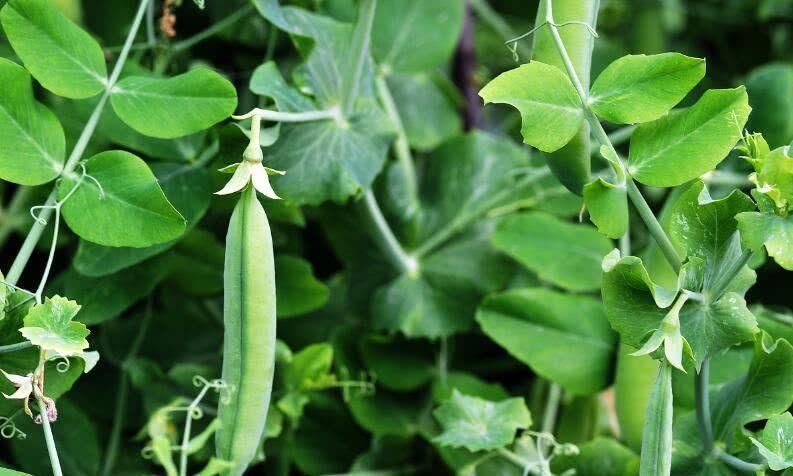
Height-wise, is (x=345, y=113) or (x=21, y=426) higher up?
(x=345, y=113)

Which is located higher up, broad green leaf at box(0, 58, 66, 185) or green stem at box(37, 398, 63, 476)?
broad green leaf at box(0, 58, 66, 185)

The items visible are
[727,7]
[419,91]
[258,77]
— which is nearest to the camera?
[258,77]

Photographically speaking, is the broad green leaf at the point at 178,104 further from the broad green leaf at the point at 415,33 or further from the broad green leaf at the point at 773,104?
the broad green leaf at the point at 773,104

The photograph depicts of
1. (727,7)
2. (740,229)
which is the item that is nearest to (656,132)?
(740,229)

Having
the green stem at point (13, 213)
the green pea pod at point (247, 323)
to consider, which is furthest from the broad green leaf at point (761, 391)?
the green stem at point (13, 213)

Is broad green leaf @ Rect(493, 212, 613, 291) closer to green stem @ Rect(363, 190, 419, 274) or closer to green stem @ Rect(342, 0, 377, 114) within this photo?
green stem @ Rect(363, 190, 419, 274)

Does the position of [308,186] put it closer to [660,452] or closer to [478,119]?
[660,452]

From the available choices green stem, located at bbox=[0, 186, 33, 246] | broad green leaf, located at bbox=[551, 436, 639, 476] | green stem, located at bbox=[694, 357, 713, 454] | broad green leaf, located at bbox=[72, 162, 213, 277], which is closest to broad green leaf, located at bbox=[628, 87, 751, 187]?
green stem, located at bbox=[694, 357, 713, 454]
